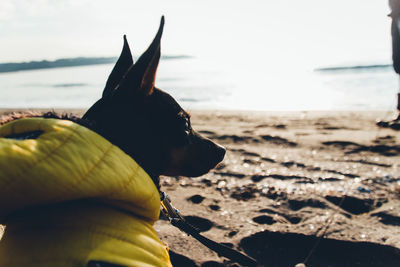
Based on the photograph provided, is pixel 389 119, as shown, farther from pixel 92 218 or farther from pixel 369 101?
pixel 92 218

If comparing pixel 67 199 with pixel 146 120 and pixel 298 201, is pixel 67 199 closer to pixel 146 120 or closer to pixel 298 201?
pixel 146 120

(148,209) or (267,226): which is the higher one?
(148,209)

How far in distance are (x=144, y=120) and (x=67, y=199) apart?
2.35 ft

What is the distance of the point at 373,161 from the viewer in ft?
15.1

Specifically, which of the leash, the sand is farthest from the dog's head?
the sand

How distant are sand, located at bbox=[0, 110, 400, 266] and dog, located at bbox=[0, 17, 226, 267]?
1.11m

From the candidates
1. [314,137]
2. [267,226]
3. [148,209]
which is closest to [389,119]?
[314,137]

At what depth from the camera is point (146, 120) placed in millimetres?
1769

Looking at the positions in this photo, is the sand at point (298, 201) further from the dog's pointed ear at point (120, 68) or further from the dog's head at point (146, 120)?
the dog's pointed ear at point (120, 68)

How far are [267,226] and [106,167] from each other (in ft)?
7.22

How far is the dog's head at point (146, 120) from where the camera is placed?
1591mm

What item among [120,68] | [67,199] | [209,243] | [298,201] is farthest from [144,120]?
[298,201]

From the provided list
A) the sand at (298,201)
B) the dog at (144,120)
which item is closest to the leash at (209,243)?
the dog at (144,120)

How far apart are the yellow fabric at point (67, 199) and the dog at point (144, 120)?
30cm
